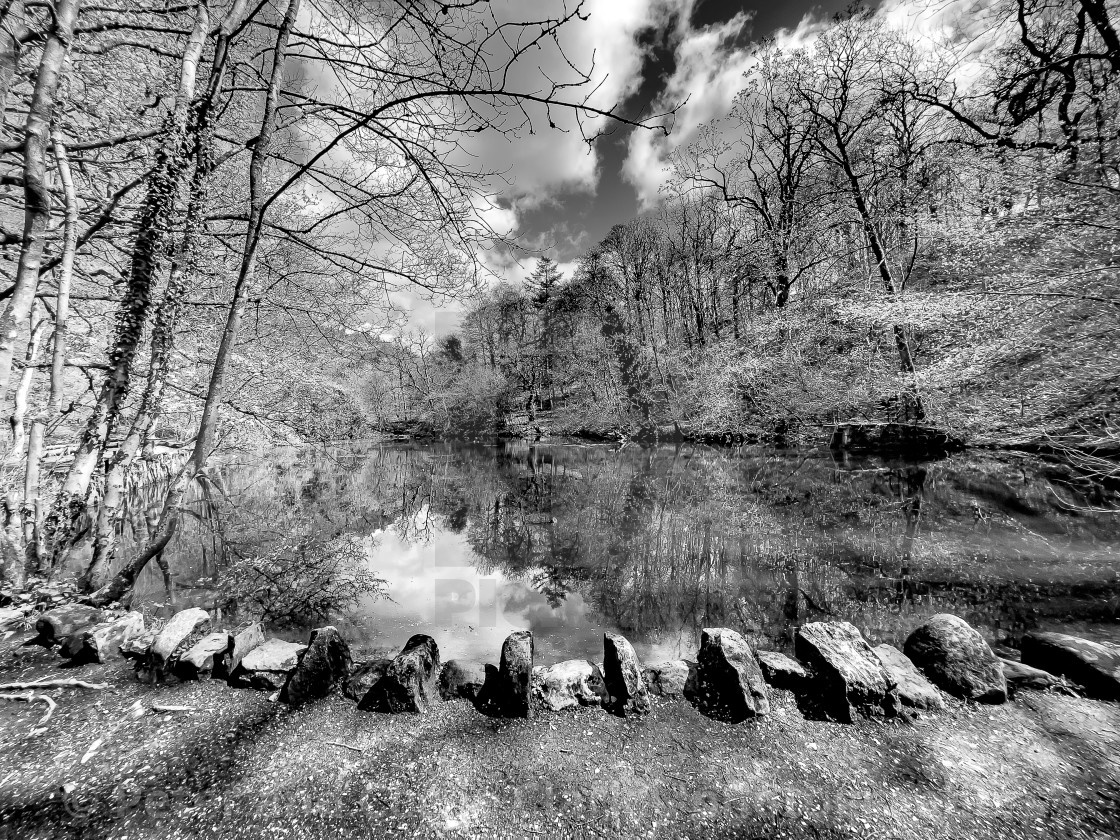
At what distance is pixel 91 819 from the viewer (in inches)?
63.8

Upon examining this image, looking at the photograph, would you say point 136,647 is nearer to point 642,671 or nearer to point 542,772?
point 542,772

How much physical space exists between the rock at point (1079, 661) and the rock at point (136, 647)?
6.04m

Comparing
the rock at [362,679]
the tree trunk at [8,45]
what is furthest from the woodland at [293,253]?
the rock at [362,679]

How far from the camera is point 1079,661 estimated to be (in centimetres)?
260

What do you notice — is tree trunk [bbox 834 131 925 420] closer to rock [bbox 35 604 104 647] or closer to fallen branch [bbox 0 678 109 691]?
fallen branch [bbox 0 678 109 691]

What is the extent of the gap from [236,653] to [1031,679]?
204 inches

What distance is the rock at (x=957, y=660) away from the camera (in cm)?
244

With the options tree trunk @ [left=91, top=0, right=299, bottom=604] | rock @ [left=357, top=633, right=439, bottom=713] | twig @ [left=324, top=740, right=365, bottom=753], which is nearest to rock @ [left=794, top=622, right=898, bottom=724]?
rock @ [left=357, top=633, right=439, bottom=713]

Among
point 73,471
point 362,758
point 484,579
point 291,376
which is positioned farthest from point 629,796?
point 291,376

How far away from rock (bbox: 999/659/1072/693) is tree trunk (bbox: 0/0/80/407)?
6.94 m

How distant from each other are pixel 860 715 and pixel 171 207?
254 inches

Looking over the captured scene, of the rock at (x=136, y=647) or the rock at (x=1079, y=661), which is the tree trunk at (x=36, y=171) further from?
the rock at (x=1079, y=661)

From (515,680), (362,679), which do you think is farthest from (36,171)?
(515,680)

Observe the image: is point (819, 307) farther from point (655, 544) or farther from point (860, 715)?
point (860, 715)
